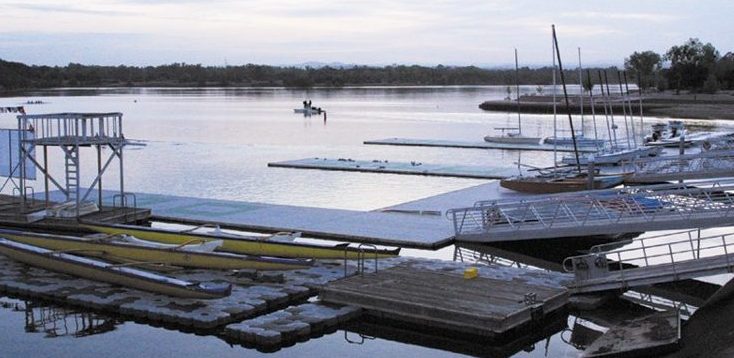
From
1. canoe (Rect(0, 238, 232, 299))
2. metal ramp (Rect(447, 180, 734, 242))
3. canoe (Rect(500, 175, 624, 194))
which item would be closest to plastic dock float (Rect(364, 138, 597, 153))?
canoe (Rect(500, 175, 624, 194))

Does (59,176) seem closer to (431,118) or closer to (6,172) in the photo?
(6,172)

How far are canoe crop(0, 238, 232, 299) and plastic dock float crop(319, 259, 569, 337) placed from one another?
2161mm

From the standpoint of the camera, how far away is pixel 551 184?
29.5 m

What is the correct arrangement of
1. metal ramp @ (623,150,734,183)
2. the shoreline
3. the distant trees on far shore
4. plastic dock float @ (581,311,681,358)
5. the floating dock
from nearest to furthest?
plastic dock float @ (581,311,681,358) < the floating dock < metal ramp @ (623,150,734,183) < the shoreline < the distant trees on far shore

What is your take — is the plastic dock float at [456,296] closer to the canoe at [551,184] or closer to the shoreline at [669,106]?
the canoe at [551,184]

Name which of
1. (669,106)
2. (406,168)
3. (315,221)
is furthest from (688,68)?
(315,221)

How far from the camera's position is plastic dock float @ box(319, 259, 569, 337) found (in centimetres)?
1456

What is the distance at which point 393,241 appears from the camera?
2209 centimetres

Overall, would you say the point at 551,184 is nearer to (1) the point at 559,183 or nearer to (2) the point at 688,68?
(1) the point at 559,183

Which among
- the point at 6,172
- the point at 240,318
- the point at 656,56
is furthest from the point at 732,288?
the point at 656,56

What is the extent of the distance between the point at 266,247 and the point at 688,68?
118118mm

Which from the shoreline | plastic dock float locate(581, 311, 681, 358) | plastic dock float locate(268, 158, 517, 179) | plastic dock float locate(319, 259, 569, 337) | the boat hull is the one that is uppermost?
the shoreline

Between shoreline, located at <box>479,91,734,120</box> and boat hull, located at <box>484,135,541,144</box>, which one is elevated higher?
shoreline, located at <box>479,91,734,120</box>

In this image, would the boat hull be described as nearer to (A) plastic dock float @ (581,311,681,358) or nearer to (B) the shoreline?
(B) the shoreline
